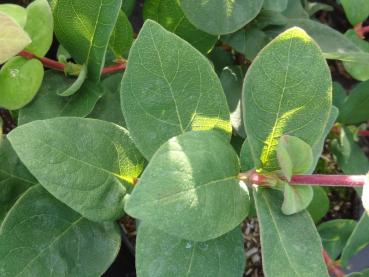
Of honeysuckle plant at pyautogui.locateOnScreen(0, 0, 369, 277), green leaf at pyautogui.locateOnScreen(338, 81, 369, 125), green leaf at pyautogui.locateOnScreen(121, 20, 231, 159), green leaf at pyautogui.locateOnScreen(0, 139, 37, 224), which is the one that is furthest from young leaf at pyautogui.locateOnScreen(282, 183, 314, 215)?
green leaf at pyautogui.locateOnScreen(338, 81, 369, 125)

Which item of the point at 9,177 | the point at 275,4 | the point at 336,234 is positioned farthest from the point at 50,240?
the point at 336,234

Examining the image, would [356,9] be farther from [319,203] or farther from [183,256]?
[183,256]

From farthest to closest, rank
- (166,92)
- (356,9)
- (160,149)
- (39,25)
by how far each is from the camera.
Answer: (356,9) → (39,25) → (166,92) → (160,149)

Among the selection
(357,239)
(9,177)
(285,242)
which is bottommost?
(357,239)

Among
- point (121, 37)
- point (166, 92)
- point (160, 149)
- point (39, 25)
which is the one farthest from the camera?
point (121, 37)

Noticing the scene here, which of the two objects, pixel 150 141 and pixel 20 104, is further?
pixel 20 104

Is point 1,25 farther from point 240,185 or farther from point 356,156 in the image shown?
point 356,156

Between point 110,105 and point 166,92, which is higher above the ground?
point 166,92

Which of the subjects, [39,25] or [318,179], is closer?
[318,179]

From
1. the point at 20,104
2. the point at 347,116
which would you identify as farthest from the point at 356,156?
the point at 20,104
